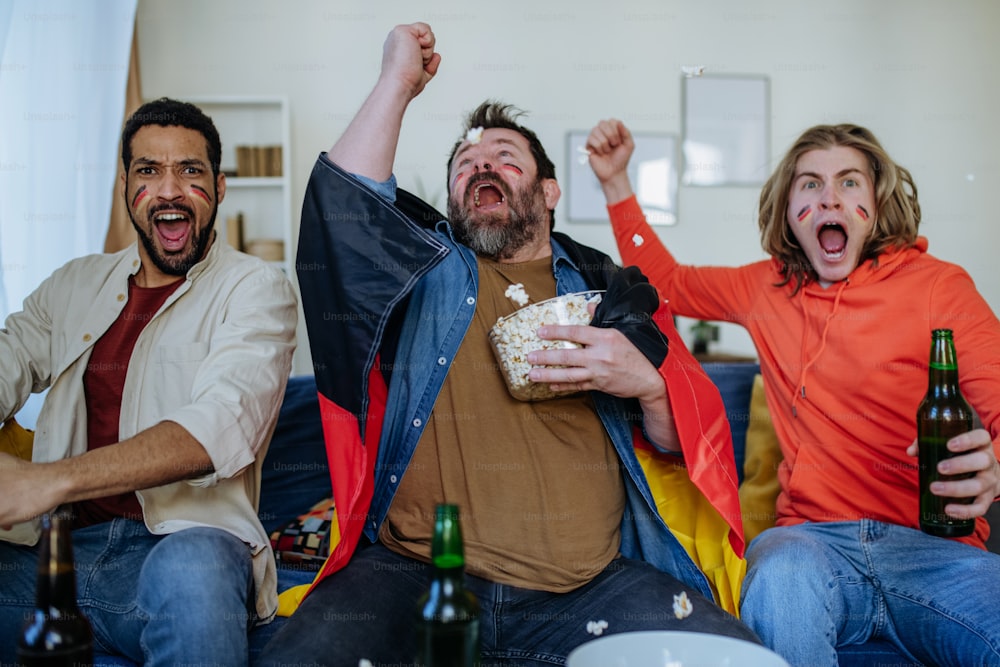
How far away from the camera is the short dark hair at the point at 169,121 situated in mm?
1761

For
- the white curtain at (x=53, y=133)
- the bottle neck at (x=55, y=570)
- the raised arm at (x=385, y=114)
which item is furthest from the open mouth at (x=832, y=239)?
the white curtain at (x=53, y=133)

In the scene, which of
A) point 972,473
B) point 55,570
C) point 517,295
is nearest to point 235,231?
point 517,295

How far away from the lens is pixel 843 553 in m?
1.66

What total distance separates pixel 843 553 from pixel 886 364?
0.42m

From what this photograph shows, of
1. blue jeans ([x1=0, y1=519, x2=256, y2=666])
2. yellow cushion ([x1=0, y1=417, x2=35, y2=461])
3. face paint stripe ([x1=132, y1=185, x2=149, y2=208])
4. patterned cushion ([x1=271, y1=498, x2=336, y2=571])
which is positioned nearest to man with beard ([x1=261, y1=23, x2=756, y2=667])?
blue jeans ([x1=0, y1=519, x2=256, y2=666])

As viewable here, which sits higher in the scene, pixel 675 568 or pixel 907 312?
pixel 907 312

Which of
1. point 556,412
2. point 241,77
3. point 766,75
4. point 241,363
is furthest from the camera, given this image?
point 766,75

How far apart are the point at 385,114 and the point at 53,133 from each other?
1711 millimetres

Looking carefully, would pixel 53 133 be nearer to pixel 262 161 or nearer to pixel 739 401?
pixel 262 161

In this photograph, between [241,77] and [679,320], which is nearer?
[241,77]

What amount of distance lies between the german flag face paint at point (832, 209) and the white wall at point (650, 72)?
2.74m

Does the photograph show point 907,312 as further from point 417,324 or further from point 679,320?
point 679,320

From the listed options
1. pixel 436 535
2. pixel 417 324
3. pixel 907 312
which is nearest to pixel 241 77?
pixel 417 324

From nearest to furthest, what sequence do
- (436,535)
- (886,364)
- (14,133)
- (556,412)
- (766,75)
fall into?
(436,535) → (556,412) → (886,364) → (14,133) → (766,75)
